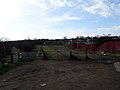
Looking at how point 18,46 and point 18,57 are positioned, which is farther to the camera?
point 18,46

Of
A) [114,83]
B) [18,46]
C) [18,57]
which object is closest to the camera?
[114,83]

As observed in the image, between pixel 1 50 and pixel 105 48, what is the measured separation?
22.2 meters

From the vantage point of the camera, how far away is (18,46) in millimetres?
70688

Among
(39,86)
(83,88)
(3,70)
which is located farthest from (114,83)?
(3,70)

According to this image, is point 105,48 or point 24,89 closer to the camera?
point 24,89

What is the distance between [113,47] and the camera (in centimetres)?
5325

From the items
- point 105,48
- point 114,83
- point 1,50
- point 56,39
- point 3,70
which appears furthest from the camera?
point 56,39

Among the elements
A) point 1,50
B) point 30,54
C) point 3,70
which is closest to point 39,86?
point 3,70

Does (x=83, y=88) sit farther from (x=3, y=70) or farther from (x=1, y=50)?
(x=1, y=50)

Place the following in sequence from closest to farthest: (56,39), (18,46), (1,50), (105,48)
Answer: (1,50) < (105,48) < (18,46) < (56,39)

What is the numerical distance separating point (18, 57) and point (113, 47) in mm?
25491

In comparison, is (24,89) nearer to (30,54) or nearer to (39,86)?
(39,86)

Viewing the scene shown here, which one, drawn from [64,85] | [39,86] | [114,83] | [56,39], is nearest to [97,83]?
[114,83]

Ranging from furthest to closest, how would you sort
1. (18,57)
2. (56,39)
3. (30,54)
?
(56,39)
(30,54)
(18,57)
